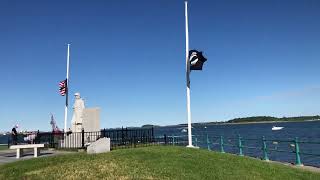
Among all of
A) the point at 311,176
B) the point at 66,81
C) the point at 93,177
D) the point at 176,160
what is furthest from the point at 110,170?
the point at 66,81

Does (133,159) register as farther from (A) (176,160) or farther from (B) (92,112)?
(B) (92,112)

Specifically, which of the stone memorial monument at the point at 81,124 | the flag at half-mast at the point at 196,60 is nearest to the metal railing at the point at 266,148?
A: the flag at half-mast at the point at 196,60

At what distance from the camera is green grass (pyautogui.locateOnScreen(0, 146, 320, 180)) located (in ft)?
43.3

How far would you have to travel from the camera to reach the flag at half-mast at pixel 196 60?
2191 centimetres

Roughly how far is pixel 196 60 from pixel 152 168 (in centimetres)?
930

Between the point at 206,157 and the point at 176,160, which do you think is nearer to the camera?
the point at 176,160

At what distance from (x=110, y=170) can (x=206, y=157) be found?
14.9 feet

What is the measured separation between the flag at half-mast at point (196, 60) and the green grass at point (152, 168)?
19.6 feet

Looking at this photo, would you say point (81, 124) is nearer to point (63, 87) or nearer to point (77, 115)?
point (77, 115)

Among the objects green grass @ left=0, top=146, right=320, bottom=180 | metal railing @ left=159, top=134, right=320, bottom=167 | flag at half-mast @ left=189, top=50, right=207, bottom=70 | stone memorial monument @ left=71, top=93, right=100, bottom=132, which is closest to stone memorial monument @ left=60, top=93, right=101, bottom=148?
stone memorial monument @ left=71, top=93, right=100, bottom=132

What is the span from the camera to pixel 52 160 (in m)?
16.6

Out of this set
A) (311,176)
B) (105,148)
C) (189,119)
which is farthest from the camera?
(189,119)

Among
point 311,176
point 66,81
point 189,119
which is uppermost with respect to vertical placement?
point 66,81

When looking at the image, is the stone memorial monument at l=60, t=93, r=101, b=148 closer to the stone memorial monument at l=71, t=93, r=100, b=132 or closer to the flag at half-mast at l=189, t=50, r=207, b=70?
the stone memorial monument at l=71, t=93, r=100, b=132
